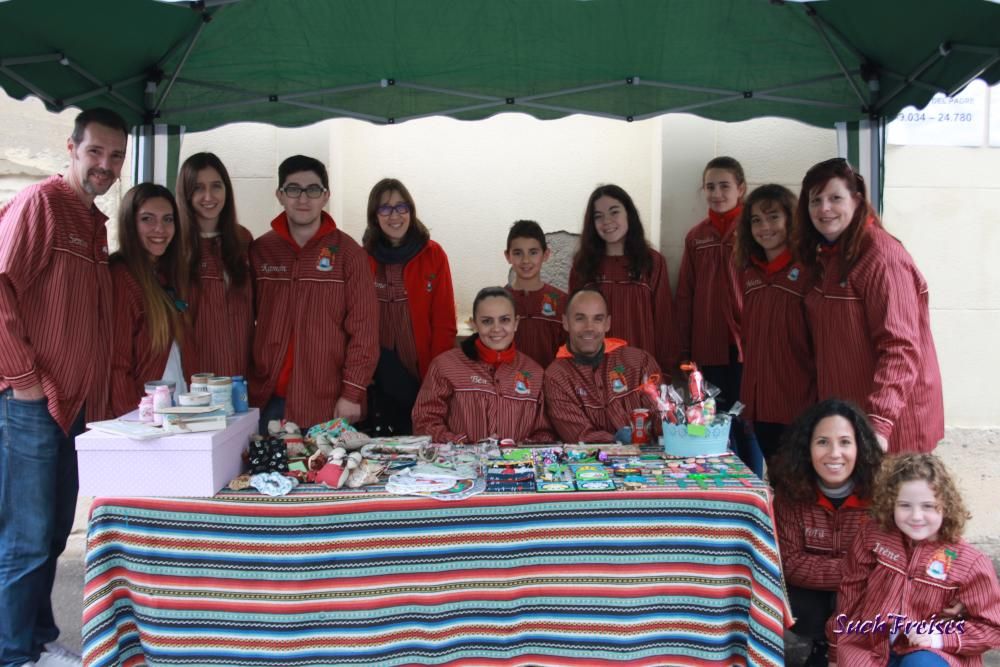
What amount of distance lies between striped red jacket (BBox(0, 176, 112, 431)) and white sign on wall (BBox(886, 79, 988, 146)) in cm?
415

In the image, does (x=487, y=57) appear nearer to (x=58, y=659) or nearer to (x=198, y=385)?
(x=198, y=385)

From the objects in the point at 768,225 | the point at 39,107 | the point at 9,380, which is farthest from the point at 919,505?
the point at 39,107

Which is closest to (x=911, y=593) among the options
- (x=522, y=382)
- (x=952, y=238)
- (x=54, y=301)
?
(x=522, y=382)

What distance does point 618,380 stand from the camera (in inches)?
136

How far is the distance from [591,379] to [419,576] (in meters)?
1.30

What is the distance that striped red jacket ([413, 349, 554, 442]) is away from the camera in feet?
11.2

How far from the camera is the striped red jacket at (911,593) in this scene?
2.40m

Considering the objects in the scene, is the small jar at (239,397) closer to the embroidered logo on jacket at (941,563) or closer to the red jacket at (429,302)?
the red jacket at (429,302)

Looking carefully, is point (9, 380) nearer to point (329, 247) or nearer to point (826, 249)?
point (329, 247)

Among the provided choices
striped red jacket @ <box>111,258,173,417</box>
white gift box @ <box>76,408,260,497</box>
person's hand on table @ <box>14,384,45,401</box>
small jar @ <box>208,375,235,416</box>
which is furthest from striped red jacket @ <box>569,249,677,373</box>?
person's hand on table @ <box>14,384,45,401</box>

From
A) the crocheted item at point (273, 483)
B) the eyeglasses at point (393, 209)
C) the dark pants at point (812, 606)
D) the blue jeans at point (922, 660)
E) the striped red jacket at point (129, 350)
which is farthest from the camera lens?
the eyeglasses at point (393, 209)

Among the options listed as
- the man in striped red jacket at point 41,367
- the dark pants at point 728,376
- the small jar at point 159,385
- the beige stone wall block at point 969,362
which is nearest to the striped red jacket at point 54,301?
the man in striped red jacket at point 41,367

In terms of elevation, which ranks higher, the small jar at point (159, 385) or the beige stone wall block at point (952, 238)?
the beige stone wall block at point (952, 238)

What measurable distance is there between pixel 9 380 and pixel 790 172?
4.15 m
